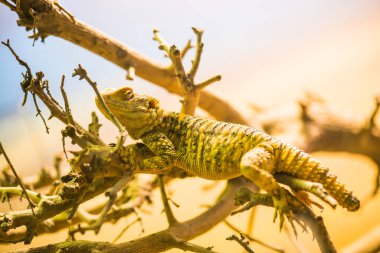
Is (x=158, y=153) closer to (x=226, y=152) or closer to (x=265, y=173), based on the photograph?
(x=226, y=152)

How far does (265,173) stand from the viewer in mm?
1563

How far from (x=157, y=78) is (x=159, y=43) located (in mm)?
644

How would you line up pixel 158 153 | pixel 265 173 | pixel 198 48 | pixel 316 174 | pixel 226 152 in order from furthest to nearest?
pixel 198 48, pixel 158 153, pixel 226 152, pixel 316 174, pixel 265 173

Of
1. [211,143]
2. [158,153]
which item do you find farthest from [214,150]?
[158,153]

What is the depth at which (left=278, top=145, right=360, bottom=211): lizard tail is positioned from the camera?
5.40ft

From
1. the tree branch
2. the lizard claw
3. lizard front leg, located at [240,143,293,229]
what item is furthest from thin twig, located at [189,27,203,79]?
the lizard claw

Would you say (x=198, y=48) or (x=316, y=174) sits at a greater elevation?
(x=198, y=48)

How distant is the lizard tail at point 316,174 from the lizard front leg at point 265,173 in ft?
0.25

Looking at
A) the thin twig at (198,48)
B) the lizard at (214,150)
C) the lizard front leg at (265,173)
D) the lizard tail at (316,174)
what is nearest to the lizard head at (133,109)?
the lizard at (214,150)

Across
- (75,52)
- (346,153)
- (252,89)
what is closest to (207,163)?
(75,52)

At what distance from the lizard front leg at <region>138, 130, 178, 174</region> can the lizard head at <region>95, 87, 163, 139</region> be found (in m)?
0.07

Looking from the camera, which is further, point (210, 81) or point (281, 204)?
point (210, 81)

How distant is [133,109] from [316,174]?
1.03 m

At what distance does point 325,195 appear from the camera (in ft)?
4.86
